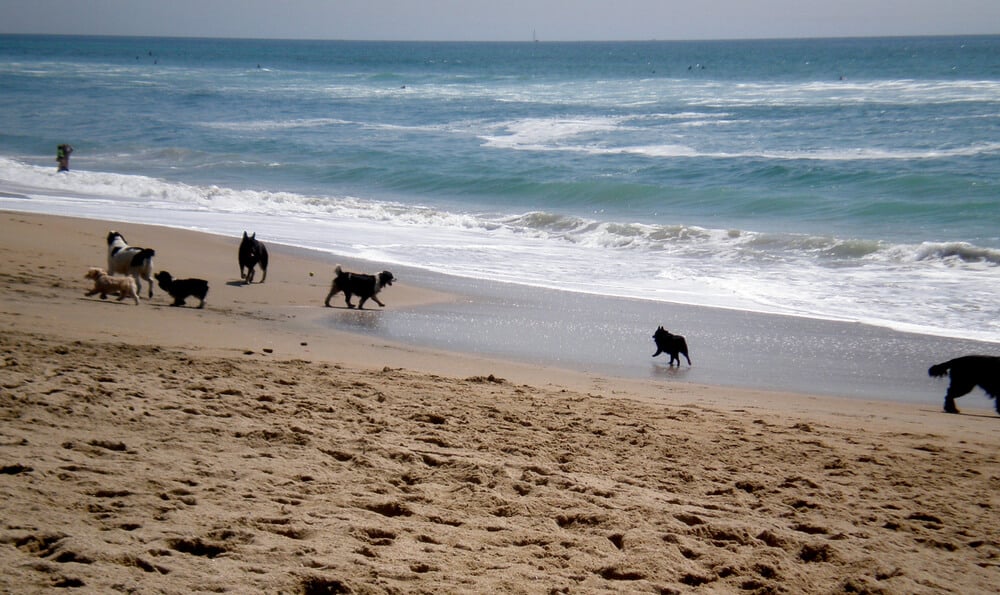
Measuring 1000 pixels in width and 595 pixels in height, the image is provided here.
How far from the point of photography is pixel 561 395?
8.01 metres

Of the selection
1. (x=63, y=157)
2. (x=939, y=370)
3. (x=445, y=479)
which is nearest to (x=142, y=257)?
(x=445, y=479)

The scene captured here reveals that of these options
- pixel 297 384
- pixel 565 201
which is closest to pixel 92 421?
pixel 297 384

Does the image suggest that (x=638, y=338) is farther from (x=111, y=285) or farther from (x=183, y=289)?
(x=111, y=285)

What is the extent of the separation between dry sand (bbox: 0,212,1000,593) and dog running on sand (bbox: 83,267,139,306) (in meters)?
1.51

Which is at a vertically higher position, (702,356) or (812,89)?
(812,89)

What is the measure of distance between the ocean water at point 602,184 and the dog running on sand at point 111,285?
5472mm

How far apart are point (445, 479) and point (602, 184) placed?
21.1m

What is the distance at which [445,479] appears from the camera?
551 cm

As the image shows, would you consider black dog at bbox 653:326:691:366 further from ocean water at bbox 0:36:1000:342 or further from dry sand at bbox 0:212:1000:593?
ocean water at bbox 0:36:1000:342

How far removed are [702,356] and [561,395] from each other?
2.92 meters

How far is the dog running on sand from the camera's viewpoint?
419 inches

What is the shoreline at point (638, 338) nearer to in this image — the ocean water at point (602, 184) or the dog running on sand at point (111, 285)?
the ocean water at point (602, 184)

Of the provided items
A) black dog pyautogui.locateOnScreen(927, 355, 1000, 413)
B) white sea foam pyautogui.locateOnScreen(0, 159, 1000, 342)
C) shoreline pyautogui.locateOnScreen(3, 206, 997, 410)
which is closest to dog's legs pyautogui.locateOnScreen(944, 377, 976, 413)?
black dog pyautogui.locateOnScreen(927, 355, 1000, 413)

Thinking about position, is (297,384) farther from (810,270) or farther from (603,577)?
(810,270)
